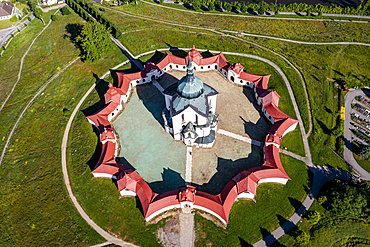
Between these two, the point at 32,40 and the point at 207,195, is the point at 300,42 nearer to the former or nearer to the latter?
the point at 207,195

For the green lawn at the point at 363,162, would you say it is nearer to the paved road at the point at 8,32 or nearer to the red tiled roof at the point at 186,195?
the red tiled roof at the point at 186,195

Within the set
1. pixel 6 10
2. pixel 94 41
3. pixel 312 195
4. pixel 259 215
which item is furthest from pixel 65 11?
pixel 312 195

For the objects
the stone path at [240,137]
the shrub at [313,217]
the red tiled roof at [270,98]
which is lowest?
the shrub at [313,217]

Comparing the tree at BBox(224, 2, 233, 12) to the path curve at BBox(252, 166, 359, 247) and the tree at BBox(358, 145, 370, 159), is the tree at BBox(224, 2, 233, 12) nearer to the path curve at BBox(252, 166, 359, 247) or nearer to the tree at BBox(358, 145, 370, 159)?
the tree at BBox(358, 145, 370, 159)

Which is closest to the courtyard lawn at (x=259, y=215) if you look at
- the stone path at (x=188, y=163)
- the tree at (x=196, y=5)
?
the stone path at (x=188, y=163)

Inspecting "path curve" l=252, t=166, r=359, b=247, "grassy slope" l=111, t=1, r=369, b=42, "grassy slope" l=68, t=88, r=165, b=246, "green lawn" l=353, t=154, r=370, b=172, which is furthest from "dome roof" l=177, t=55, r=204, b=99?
"grassy slope" l=111, t=1, r=369, b=42

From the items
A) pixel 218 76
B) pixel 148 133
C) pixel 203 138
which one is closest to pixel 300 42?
pixel 218 76

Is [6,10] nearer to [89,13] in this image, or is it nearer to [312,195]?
[89,13]
